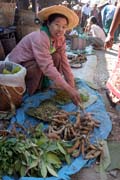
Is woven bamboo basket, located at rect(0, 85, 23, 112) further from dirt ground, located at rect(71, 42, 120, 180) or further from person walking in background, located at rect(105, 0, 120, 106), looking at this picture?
person walking in background, located at rect(105, 0, 120, 106)

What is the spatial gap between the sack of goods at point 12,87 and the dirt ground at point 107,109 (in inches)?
42.8

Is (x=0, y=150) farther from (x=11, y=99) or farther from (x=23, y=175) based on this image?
(x=11, y=99)

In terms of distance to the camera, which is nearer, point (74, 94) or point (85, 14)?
point (74, 94)

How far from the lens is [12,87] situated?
10.5 feet

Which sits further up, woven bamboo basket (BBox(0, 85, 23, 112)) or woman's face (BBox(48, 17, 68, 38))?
woman's face (BBox(48, 17, 68, 38))

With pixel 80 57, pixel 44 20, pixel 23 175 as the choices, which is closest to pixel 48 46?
pixel 44 20

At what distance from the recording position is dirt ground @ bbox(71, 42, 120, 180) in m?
2.52

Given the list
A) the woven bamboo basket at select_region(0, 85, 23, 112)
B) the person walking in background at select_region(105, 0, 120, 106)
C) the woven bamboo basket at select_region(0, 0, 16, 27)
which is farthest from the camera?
the woven bamboo basket at select_region(0, 0, 16, 27)

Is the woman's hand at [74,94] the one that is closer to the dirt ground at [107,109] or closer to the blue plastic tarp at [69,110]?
the blue plastic tarp at [69,110]

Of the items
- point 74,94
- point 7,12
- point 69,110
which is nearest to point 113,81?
point 69,110

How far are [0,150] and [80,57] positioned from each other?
4040 millimetres

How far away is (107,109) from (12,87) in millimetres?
1307

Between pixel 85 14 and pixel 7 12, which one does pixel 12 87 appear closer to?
pixel 7 12

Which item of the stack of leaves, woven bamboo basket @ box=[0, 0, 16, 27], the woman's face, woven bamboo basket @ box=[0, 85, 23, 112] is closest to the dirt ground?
the stack of leaves
